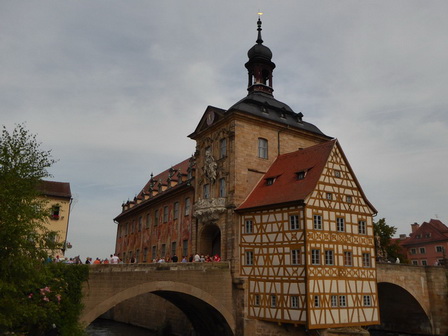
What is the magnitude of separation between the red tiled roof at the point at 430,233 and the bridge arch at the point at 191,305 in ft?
148

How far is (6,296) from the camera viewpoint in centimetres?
1477

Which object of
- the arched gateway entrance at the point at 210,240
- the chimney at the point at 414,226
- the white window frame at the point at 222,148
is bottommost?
the arched gateway entrance at the point at 210,240

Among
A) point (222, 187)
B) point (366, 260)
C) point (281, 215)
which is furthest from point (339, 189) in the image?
point (222, 187)

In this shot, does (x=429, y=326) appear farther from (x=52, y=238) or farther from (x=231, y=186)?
(x=52, y=238)

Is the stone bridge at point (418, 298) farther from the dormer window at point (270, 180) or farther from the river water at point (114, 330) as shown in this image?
the river water at point (114, 330)

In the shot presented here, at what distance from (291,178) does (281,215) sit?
2757 millimetres

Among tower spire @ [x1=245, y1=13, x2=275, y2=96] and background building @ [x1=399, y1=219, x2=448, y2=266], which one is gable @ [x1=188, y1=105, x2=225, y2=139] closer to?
tower spire @ [x1=245, y1=13, x2=275, y2=96]

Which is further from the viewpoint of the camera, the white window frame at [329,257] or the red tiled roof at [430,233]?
the red tiled roof at [430,233]

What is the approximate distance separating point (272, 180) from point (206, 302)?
8.42m

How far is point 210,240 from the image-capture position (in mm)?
31016

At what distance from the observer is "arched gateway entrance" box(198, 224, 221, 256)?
99.7ft

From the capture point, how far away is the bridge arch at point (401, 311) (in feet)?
111

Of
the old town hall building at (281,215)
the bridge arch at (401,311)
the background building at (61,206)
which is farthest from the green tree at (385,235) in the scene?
the background building at (61,206)

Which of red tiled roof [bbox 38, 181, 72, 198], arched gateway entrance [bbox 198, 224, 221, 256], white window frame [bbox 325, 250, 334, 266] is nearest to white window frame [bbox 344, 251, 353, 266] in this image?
white window frame [bbox 325, 250, 334, 266]
